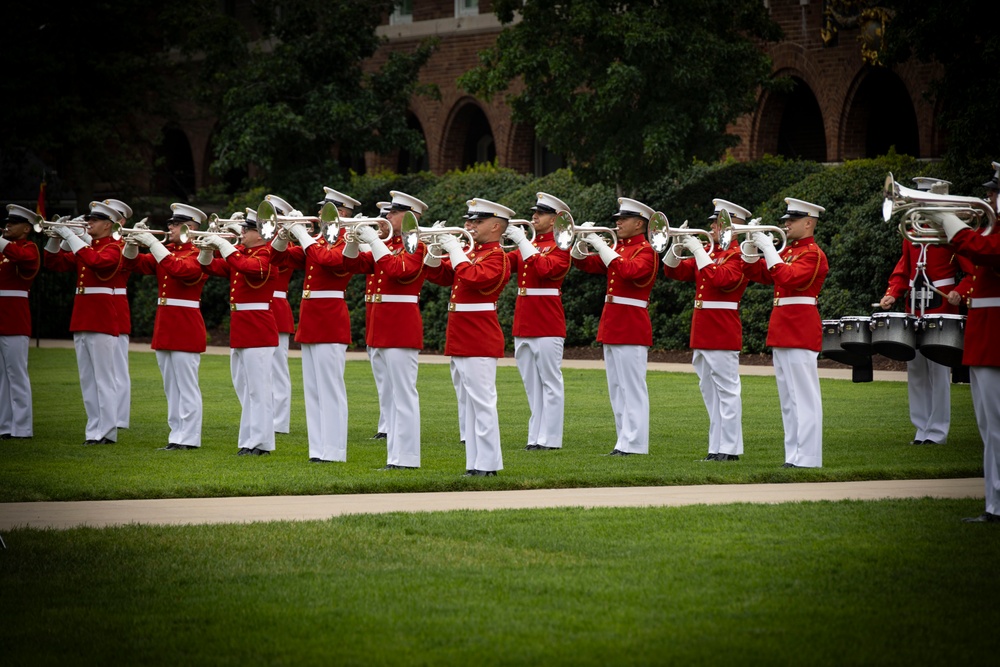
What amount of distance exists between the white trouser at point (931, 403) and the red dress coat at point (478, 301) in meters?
4.48

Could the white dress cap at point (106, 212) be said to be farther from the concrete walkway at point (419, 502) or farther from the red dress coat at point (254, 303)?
the concrete walkway at point (419, 502)

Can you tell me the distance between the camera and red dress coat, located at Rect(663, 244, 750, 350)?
42.1ft

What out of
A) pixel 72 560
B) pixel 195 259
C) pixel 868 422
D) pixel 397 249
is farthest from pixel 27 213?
pixel 868 422

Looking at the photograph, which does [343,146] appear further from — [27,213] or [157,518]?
[157,518]

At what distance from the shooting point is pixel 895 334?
12.0m

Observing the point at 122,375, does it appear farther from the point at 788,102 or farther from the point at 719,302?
the point at 788,102

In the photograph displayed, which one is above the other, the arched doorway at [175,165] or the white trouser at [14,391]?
the arched doorway at [175,165]

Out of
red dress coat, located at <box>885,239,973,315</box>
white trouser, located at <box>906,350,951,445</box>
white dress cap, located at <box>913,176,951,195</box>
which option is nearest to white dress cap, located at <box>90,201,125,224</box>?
red dress coat, located at <box>885,239,973,315</box>

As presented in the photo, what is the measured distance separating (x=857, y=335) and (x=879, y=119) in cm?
2061

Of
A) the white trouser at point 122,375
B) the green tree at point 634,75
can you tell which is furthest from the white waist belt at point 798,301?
the green tree at point 634,75

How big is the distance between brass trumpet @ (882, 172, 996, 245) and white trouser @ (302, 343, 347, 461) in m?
5.16

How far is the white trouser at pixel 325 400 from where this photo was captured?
12.5m

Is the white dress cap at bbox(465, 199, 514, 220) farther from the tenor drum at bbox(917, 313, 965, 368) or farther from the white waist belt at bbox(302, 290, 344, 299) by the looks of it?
the tenor drum at bbox(917, 313, 965, 368)

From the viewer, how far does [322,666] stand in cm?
604
